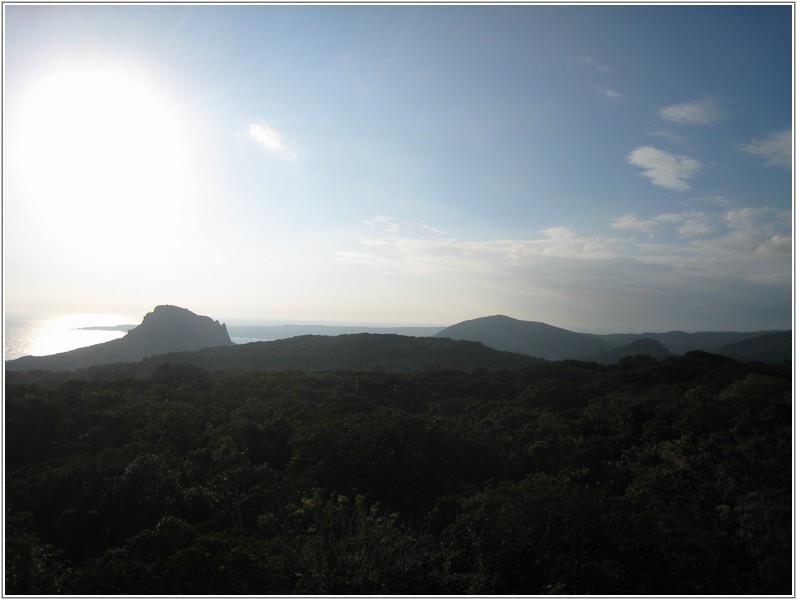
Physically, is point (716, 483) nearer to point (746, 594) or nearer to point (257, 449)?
point (746, 594)

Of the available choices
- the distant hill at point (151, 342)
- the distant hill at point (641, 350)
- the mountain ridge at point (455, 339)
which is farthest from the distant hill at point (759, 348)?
the distant hill at point (151, 342)

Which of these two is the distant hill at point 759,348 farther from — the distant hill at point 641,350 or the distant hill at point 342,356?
the distant hill at point 342,356

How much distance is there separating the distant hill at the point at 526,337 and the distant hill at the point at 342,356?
70.8 ft

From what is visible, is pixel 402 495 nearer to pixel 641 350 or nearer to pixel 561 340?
pixel 641 350

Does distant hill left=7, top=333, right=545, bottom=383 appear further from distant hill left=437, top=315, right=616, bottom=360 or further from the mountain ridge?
distant hill left=437, top=315, right=616, bottom=360

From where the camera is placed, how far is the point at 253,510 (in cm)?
Result: 886

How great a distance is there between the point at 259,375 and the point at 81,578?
724 inches

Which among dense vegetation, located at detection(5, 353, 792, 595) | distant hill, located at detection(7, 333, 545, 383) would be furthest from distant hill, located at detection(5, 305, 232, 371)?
dense vegetation, located at detection(5, 353, 792, 595)

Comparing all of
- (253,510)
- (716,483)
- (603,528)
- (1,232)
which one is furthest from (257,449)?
(716,483)

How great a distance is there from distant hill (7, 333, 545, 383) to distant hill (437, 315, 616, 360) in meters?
21.6

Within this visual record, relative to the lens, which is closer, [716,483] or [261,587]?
[261,587]

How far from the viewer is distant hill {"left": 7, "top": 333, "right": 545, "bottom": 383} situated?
3816 cm

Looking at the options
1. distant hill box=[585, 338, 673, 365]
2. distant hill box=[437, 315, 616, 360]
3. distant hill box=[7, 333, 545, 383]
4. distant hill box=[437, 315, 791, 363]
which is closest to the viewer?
distant hill box=[7, 333, 545, 383]

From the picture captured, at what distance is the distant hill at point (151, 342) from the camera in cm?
4734
